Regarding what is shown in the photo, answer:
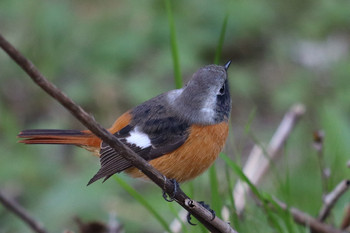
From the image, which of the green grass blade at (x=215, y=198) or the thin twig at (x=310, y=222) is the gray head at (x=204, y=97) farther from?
the thin twig at (x=310, y=222)

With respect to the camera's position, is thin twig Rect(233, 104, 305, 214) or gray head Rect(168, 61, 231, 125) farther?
thin twig Rect(233, 104, 305, 214)

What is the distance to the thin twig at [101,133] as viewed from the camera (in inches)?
52.9

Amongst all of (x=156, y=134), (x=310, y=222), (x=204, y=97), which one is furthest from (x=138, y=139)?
(x=310, y=222)

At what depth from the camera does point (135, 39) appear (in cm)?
534

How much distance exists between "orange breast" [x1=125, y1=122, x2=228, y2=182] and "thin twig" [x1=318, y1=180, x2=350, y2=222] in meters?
0.54

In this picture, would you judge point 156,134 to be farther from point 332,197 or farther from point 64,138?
point 332,197

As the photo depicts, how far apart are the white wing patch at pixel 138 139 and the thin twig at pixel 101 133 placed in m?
0.58

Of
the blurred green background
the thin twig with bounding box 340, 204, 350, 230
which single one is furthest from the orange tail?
the blurred green background

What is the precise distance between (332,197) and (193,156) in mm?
642

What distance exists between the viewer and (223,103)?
2688 mm

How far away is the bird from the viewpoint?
252 cm

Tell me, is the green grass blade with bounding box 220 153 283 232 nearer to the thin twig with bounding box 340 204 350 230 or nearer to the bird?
the bird

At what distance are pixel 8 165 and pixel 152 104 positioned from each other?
5.78 feet

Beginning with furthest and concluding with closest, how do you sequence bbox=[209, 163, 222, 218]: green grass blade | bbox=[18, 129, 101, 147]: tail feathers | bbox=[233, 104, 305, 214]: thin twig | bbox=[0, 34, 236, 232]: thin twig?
bbox=[233, 104, 305, 214]: thin twig < bbox=[18, 129, 101, 147]: tail feathers < bbox=[209, 163, 222, 218]: green grass blade < bbox=[0, 34, 236, 232]: thin twig
